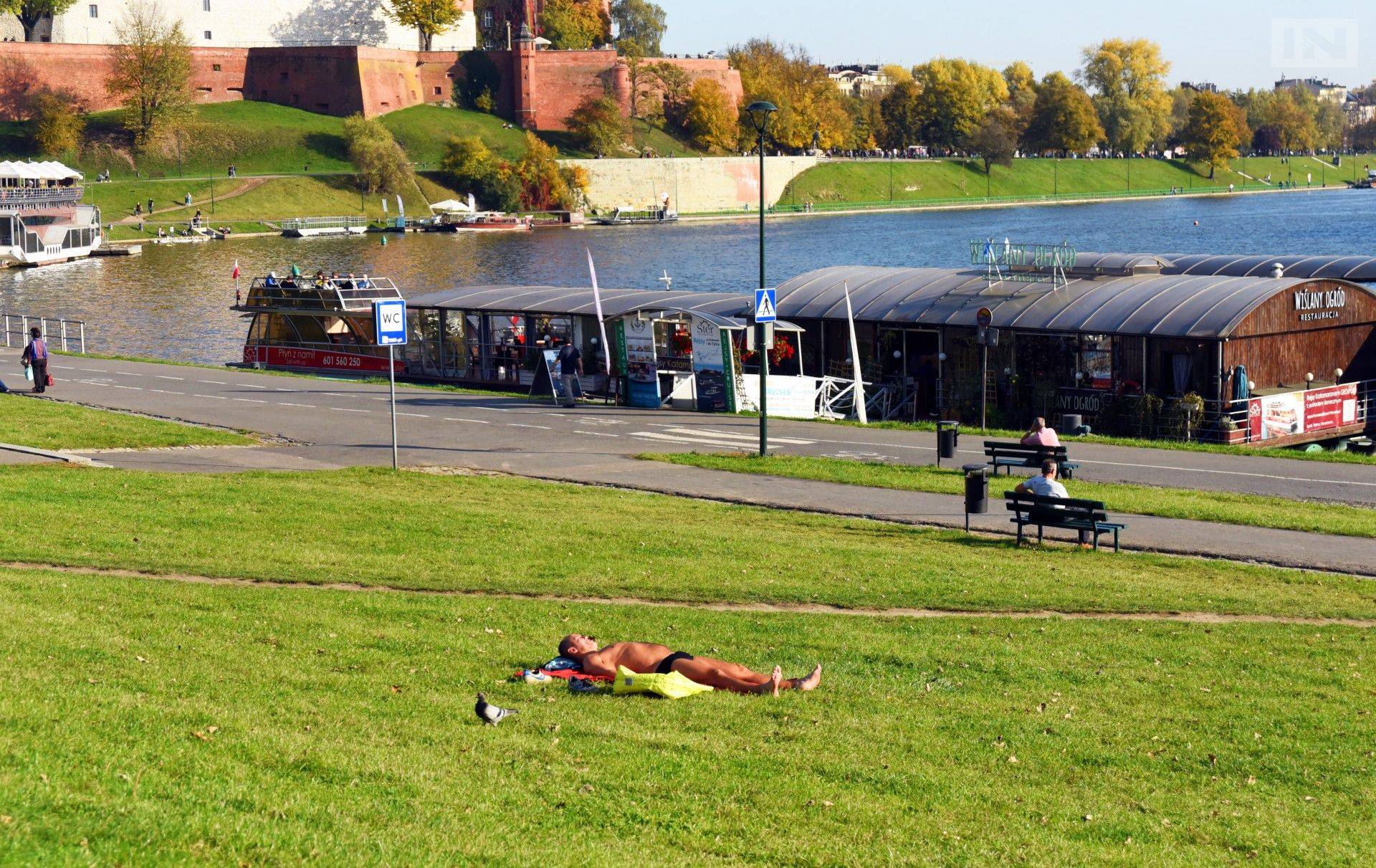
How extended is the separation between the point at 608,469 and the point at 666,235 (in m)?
113

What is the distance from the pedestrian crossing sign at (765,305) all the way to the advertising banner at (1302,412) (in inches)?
457

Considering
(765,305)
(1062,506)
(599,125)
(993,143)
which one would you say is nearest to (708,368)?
(765,305)

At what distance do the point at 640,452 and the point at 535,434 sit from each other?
139 inches

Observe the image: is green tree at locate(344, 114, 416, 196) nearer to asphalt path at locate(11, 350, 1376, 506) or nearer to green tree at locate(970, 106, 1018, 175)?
green tree at locate(970, 106, 1018, 175)

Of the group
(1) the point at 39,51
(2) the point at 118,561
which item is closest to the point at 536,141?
(1) the point at 39,51

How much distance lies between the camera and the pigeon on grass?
34.2 feet

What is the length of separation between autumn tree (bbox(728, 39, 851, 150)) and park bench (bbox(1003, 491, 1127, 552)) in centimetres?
14472

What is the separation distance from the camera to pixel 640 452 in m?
28.5

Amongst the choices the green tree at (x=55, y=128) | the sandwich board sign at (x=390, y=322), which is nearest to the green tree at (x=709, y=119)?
the green tree at (x=55, y=128)

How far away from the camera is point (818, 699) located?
1161 centimetres

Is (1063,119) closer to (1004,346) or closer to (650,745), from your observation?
(1004,346)

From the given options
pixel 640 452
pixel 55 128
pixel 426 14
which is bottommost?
pixel 640 452

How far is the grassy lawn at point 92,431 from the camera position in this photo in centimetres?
2714

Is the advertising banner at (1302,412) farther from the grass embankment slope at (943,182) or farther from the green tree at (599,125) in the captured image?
the grass embankment slope at (943,182)
